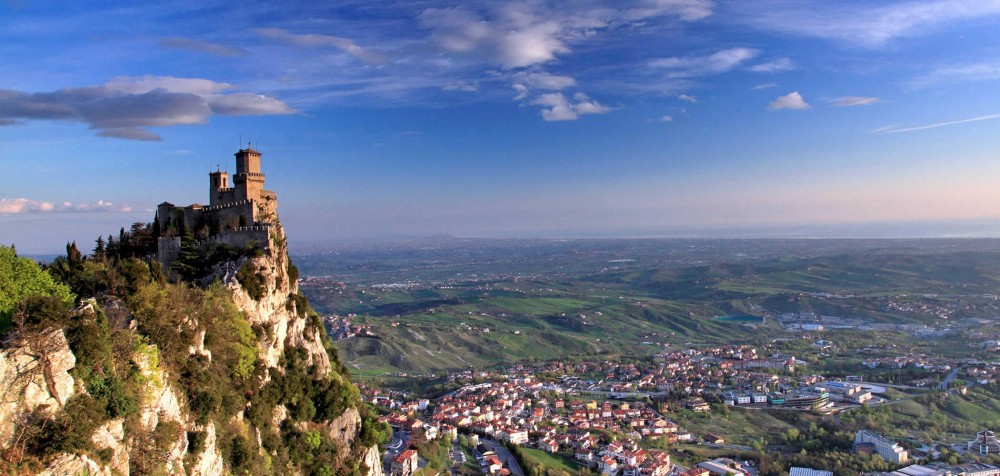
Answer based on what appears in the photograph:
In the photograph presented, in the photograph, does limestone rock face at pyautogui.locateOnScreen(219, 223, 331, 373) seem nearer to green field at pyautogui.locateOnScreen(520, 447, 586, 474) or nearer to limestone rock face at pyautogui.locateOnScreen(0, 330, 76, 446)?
limestone rock face at pyautogui.locateOnScreen(0, 330, 76, 446)

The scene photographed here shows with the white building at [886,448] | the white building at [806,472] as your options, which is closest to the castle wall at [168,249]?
the white building at [806,472]

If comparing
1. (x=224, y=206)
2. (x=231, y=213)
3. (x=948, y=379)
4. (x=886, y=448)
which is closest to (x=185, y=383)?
(x=231, y=213)

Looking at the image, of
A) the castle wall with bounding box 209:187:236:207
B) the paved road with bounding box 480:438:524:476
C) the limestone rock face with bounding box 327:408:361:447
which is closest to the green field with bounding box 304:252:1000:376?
the paved road with bounding box 480:438:524:476

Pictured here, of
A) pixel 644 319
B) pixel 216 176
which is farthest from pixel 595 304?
pixel 216 176

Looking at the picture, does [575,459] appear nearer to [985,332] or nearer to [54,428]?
[54,428]

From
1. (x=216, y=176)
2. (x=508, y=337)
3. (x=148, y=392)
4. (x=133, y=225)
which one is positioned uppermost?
(x=216, y=176)

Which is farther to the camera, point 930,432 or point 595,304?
point 595,304

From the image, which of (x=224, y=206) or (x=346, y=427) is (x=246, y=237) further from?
(x=346, y=427)
